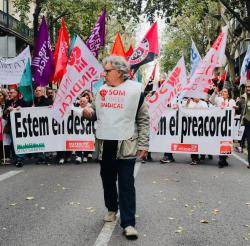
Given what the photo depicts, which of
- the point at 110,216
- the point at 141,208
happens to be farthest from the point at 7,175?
the point at 110,216

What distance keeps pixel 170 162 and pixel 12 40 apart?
633 cm

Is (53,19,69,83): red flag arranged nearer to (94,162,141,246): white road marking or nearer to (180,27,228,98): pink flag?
(180,27,228,98): pink flag

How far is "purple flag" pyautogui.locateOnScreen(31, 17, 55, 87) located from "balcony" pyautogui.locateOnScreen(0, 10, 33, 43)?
20.9 m

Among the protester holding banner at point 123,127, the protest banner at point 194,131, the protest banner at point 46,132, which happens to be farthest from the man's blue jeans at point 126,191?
the protest banner at point 194,131

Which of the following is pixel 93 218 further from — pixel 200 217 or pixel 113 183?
pixel 200 217

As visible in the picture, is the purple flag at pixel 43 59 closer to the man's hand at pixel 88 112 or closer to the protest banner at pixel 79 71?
the protest banner at pixel 79 71

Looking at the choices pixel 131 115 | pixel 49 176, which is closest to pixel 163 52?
pixel 49 176

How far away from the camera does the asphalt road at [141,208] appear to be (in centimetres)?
554

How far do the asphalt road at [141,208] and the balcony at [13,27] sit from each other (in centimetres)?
2528

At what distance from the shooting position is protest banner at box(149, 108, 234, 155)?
1255 cm

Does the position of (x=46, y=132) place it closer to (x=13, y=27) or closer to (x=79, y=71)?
(x=79, y=71)

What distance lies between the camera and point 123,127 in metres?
5.63

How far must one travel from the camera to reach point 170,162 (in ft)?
42.0

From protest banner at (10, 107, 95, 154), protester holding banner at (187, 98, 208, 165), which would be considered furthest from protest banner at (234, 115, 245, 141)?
protest banner at (10, 107, 95, 154)
